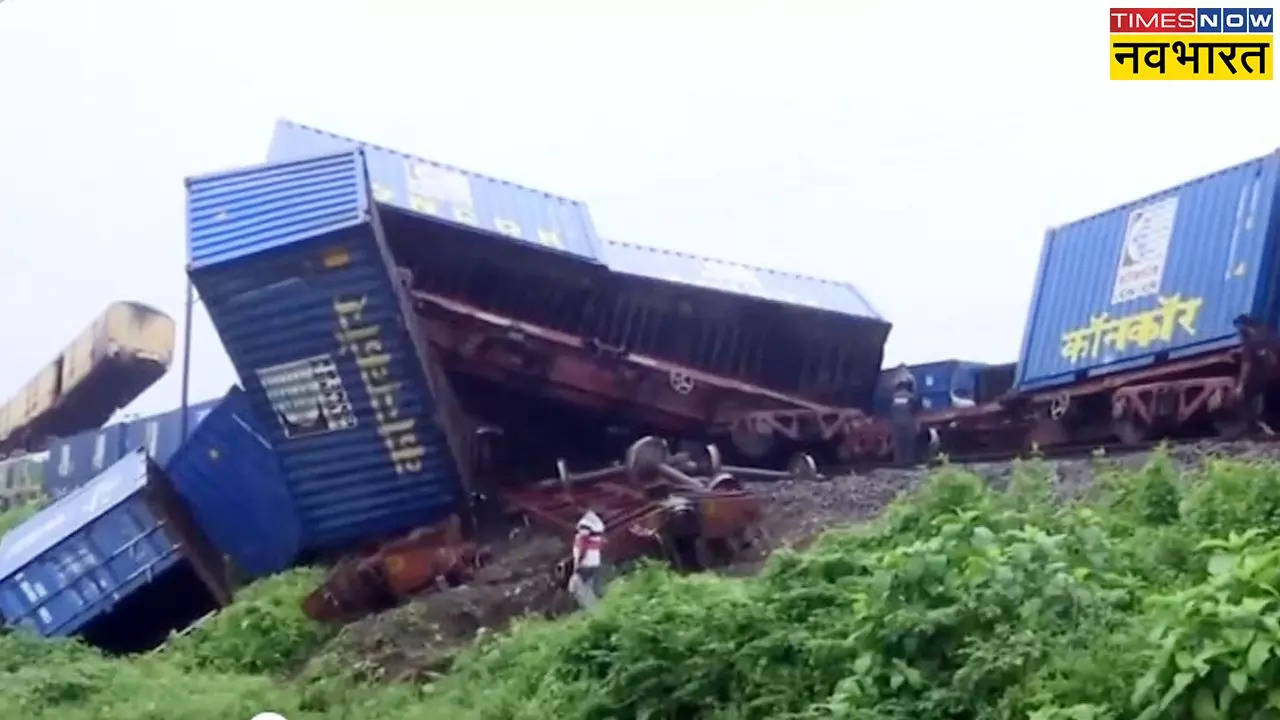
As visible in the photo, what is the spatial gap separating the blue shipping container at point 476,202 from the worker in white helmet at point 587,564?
14.8 ft

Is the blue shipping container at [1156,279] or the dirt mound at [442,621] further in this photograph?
the blue shipping container at [1156,279]

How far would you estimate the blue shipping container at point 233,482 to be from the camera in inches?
565

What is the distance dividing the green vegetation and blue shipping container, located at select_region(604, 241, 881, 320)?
239 inches

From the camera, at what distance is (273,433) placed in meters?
13.3

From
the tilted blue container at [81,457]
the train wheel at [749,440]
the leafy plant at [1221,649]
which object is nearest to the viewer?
the leafy plant at [1221,649]

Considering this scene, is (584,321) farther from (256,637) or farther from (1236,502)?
(1236,502)

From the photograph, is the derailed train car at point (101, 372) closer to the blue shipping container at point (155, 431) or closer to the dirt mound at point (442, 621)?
the blue shipping container at point (155, 431)

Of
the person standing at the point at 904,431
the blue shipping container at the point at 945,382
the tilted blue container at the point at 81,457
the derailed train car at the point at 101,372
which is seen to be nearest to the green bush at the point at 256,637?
the person standing at the point at 904,431

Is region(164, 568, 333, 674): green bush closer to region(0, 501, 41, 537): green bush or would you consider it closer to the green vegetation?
the green vegetation

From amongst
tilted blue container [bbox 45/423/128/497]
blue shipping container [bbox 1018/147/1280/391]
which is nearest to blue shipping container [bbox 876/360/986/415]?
blue shipping container [bbox 1018/147/1280/391]

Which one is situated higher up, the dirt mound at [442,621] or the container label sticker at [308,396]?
the container label sticker at [308,396]

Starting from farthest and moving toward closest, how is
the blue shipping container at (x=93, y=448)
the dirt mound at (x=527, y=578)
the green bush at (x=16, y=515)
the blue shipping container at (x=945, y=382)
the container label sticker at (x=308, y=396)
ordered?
the blue shipping container at (x=93, y=448) < the green bush at (x=16, y=515) < the blue shipping container at (x=945, y=382) < the container label sticker at (x=308, y=396) < the dirt mound at (x=527, y=578)

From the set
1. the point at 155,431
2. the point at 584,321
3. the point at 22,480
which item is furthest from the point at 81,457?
the point at 584,321

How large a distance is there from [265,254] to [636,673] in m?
6.59
